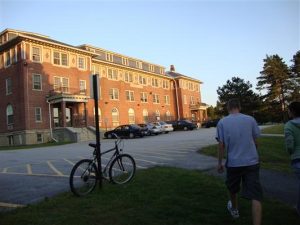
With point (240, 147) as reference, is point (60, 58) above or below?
above

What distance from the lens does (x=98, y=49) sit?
47.8 meters

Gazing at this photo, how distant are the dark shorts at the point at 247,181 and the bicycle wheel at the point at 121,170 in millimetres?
3479

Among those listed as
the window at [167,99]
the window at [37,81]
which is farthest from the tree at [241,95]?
the window at [37,81]

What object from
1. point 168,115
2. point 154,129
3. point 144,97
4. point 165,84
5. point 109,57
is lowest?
point 154,129

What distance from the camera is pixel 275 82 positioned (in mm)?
→ 71125

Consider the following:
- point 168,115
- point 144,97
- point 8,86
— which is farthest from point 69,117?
point 168,115

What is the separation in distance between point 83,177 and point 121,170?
57.1 inches

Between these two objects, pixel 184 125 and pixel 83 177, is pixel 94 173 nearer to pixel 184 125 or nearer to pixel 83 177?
pixel 83 177

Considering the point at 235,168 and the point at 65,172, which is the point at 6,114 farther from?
the point at 235,168

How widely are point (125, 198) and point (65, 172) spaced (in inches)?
172

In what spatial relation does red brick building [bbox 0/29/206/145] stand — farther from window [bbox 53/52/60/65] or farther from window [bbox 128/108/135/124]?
window [bbox 128/108/135/124]

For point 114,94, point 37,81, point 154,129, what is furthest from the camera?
point 114,94

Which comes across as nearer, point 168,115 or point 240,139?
point 240,139

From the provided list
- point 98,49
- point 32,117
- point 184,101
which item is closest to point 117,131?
point 32,117
